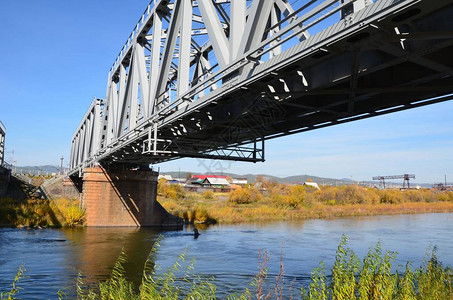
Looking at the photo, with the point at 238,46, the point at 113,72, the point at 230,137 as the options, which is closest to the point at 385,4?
the point at 238,46

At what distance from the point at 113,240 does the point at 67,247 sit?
3936mm

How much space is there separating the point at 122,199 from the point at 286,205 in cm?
3163

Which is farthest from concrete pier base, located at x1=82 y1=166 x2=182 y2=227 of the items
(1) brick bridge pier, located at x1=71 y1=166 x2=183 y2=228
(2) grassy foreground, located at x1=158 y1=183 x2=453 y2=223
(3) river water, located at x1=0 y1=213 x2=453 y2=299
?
(2) grassy foreground, located at x1=158 y1=183 x2=453 y2=223

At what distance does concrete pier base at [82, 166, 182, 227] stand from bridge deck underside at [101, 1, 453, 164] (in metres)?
19.0

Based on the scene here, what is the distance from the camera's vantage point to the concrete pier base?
111ft

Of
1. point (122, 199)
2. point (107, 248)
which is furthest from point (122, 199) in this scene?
point (107, 248)

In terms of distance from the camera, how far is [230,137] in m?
19.4

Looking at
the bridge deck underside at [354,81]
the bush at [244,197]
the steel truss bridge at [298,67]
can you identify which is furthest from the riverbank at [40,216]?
the bush at [244,197]

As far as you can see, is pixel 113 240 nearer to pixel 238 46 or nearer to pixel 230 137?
pixel 230 137

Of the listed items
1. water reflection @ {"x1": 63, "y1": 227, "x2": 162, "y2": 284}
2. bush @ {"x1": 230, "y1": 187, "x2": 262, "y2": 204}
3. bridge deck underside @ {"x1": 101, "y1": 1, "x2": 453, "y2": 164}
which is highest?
bridge deck underside @ {"x1": 101, "y1": 1, "x2": 453, "y2": 164}

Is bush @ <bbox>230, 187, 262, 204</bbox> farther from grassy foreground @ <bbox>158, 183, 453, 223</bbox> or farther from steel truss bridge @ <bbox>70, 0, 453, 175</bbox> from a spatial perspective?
steel truss bridge @ <bbox>70, 0, 453, 175</bbox>

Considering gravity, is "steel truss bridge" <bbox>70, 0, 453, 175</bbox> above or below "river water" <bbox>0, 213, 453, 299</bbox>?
above

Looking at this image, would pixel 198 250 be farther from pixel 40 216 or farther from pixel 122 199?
pixel 40 216

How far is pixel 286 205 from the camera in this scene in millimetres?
60156
